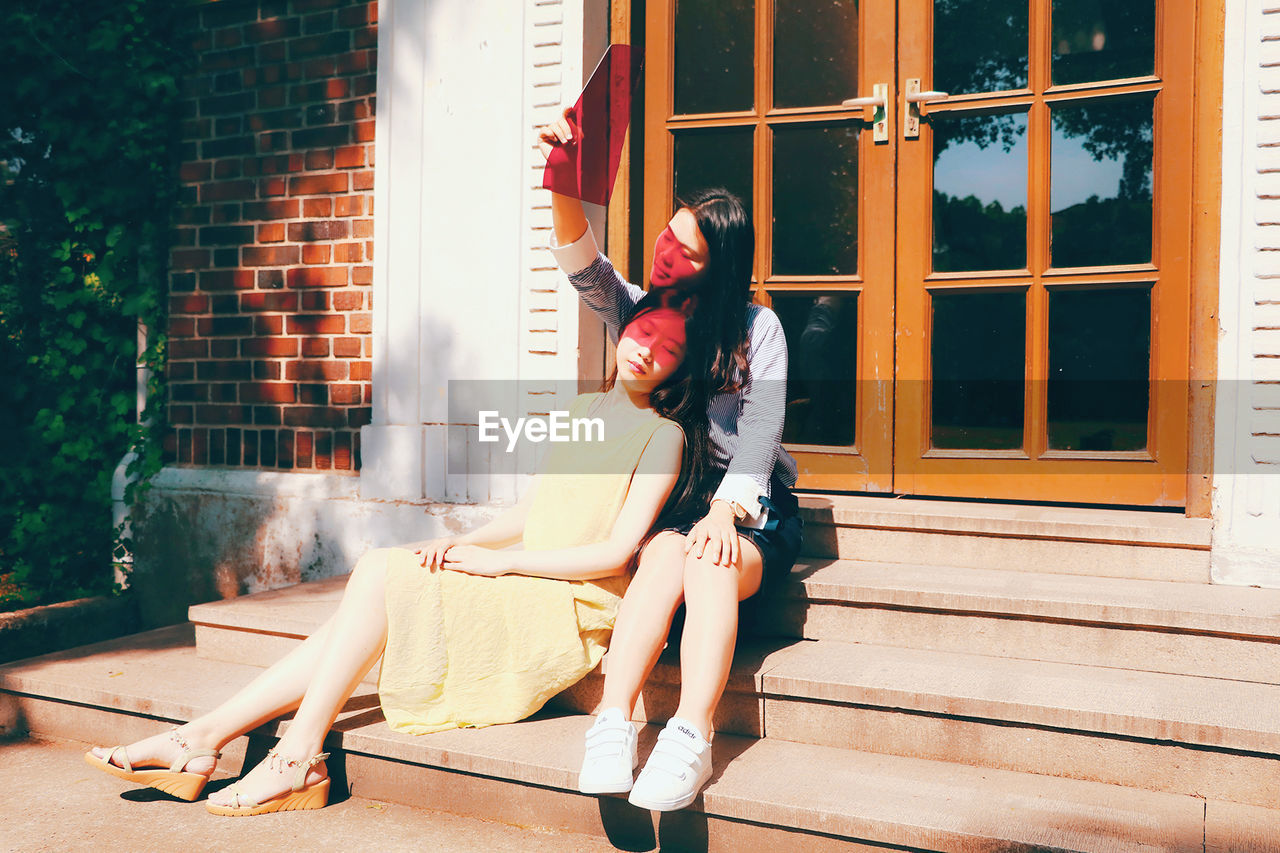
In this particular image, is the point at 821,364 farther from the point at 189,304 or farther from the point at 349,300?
the point at 189,304

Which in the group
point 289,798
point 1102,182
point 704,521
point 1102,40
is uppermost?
point 1102,40

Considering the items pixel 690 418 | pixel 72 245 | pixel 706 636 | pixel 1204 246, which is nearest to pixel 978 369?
pixel 1204 246

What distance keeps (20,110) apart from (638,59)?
9.33 feet

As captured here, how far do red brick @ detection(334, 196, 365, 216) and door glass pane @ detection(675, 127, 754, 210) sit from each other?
127cm

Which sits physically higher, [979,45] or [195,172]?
[979,45]

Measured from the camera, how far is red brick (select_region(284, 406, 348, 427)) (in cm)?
400

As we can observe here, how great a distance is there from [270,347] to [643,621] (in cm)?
257

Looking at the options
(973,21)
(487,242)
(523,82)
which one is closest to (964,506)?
(973,21)

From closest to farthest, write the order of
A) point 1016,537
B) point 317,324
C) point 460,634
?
1. point 460,634
2. point 1016,537
3. point 317,324

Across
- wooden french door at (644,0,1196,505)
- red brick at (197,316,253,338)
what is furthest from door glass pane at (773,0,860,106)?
red brick at (197,316,253,338)

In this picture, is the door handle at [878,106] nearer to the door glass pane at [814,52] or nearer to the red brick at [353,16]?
the door glass pane at [814,52]

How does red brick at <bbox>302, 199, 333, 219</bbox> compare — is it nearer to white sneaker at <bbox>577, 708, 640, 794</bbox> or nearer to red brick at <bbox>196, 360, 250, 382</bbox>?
red brick at <bbox>196, 360, 250, 382</bbox>

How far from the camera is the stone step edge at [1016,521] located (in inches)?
111

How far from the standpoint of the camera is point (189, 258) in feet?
14.1
